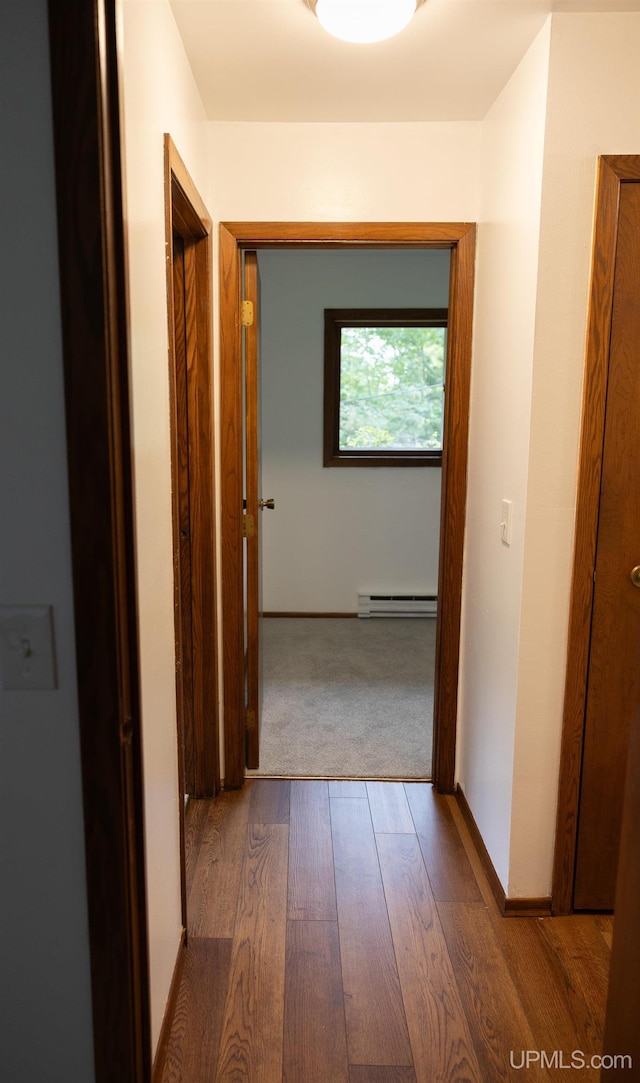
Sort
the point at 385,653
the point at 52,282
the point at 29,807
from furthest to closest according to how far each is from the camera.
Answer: the point at 385,653 → the point at 29,807 → the point at 52,282

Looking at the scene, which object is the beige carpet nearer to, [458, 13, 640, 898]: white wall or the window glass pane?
[458, 13, 640, 898]: white wall

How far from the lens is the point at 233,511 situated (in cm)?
259

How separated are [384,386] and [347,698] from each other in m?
2.21

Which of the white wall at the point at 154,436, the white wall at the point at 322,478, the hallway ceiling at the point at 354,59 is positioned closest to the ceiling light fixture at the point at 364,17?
the hallway ceiling at the point at 354,59

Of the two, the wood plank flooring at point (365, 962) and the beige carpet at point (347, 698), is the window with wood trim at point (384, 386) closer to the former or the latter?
the beige carpet at point (347, 698)

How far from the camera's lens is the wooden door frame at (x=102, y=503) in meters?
0.94

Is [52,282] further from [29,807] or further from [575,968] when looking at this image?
[575,968]

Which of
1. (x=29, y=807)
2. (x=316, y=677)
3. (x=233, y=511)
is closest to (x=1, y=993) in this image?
(x=29, y=807)

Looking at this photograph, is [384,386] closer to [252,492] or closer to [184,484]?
[252,492]

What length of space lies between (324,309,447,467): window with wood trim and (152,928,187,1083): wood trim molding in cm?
343

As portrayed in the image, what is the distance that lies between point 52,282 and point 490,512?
159cm

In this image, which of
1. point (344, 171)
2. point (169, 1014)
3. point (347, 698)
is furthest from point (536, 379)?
point (347, 698)

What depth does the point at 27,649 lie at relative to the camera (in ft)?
3.48

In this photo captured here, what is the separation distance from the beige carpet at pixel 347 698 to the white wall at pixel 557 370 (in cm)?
90
